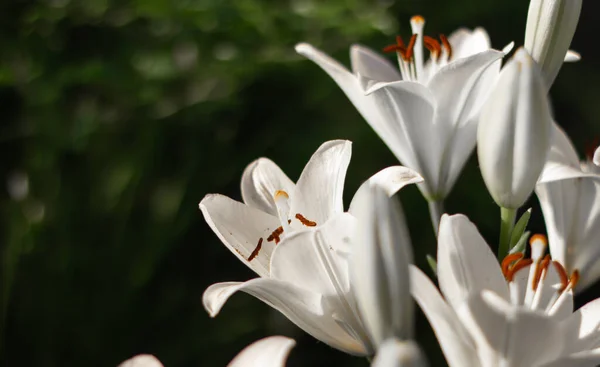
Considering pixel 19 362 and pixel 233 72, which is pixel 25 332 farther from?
pixel 233 72

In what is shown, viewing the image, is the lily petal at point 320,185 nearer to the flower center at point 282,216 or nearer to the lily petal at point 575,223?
the flower center at point 282,216

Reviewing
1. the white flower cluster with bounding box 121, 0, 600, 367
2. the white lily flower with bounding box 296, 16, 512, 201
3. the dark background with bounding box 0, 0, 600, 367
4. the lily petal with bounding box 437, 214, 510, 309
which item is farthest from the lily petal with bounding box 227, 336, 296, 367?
the dark background with bounding box 0, 0, 600, 367

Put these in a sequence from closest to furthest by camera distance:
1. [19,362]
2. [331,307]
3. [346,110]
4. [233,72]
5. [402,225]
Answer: [402,225] < [331,307] < [19,362] < [233,72] < [346,110]

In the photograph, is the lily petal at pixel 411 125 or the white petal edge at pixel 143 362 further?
the lily petal at pixel 411 125

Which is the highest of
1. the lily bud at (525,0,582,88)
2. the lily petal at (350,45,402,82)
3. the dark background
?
the lily bud at (525,0,582,88)

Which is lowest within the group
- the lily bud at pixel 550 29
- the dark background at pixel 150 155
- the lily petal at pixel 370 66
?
the dark background at pixel 150 155

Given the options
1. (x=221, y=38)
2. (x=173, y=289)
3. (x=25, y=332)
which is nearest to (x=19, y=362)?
(x=25, y=332)

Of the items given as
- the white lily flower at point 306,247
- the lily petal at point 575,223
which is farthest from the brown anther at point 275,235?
the lily petal at point 575,223

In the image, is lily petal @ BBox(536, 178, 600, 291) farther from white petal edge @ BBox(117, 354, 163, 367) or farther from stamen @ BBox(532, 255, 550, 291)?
white petal edge @ BBox(117, 354, 163, 367)
